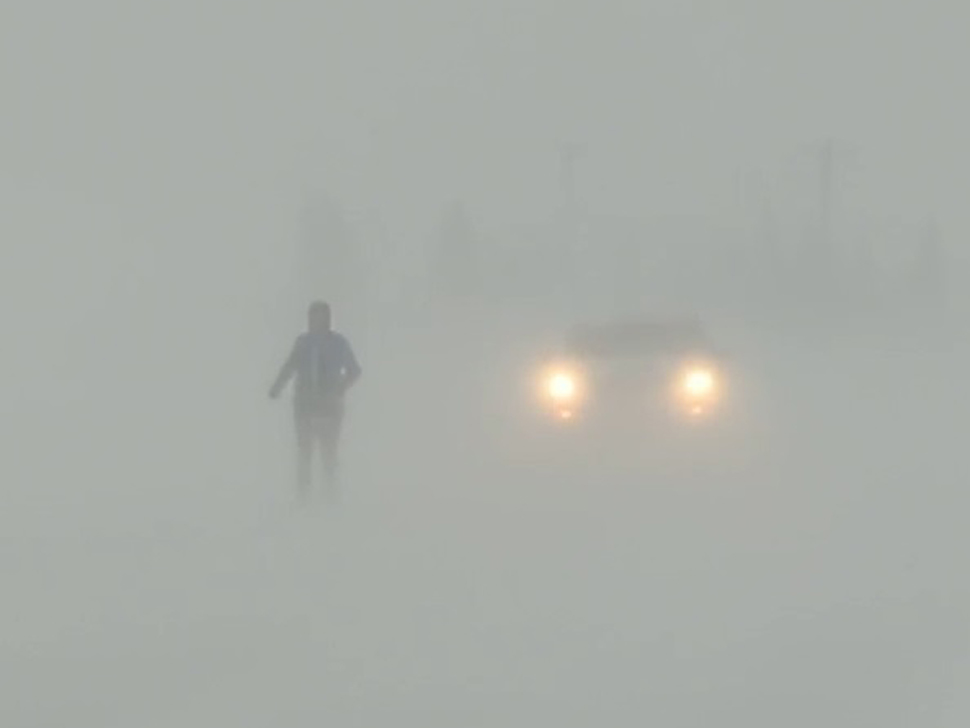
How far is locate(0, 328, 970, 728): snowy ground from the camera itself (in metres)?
10.4

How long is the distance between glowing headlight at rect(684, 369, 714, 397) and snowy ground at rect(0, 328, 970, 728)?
687 mm

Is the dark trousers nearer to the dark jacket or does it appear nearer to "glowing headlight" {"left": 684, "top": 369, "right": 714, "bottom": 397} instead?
the dark jacket

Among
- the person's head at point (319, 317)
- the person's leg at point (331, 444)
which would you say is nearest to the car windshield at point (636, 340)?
the person's leg at point (331, 444)

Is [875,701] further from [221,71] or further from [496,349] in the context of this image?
[221,71]

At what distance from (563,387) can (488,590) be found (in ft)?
27.0

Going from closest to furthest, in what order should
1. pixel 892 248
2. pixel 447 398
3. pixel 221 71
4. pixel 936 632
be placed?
1. pixel 936 632
2. pixel 447 398
3. pixel 892 248
4. pixel 221 71

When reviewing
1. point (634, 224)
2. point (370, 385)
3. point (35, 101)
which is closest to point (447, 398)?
point (370, 385)

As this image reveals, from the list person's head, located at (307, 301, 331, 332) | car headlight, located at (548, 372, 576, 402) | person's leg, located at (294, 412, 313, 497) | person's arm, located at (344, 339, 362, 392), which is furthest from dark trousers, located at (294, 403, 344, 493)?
car headlight, located at (548, 372, 576, 402)

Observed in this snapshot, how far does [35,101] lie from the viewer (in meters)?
176

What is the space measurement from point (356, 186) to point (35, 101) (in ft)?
134

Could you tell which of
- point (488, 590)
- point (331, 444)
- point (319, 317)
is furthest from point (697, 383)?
point (488, 590)

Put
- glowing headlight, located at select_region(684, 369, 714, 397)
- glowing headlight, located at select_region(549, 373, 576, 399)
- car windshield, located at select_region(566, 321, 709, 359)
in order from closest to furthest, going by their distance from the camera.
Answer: glowing headlight, located at select_region(684, 369, 714, 397)
glowing headlight, located at select_region(549, 373, 576, 399)
car windshield, located at select_region(566, 321, 709, 359)

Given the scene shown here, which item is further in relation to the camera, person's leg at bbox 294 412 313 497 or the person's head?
person's leg at bbox 294 412 313 497

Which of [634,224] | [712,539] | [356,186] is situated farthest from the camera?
[356,186]
